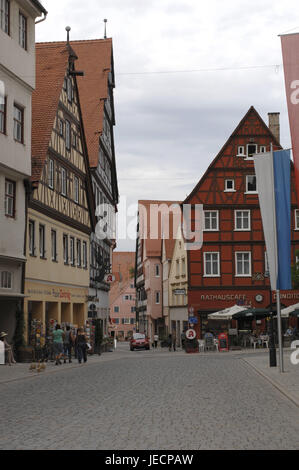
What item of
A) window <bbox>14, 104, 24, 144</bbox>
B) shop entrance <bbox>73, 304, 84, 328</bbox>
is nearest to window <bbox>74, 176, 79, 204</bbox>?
shop entrance <bbox>73, 304, 84, 328</bbox>

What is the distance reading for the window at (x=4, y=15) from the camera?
28.0 m

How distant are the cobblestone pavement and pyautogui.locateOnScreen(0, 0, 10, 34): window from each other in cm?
1360

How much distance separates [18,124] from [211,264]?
2920 cm

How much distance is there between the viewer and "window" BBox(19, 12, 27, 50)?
30047 mm

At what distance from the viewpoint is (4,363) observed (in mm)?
28875

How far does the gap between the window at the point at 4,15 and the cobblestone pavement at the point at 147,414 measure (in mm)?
13602

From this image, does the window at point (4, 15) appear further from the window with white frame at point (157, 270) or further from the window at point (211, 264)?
the window with white frame at point (157, 270)

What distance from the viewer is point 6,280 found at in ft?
95.7

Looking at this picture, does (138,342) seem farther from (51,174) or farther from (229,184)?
(51,174)

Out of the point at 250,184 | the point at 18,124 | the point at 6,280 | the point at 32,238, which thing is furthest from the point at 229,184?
the point at 6,280

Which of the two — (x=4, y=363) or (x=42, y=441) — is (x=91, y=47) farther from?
(x=42, y=441)

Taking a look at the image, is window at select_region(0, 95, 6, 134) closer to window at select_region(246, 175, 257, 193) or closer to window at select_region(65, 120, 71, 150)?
window at select_region(65, 120, 71, 150)

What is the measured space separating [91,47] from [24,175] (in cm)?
2905
